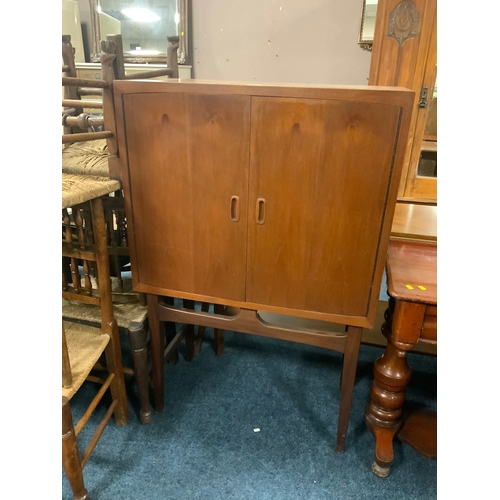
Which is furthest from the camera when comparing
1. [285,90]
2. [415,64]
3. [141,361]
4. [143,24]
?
[143,24]

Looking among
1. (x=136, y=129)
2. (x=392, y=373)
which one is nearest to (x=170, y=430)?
(x=392, y=373)

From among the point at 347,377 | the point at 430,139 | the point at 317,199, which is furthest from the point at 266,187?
the point at 430,139

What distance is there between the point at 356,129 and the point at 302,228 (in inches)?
11.2

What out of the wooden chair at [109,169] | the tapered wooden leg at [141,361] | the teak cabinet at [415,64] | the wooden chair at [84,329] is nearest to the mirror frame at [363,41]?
the teak cabinet at [415,64]

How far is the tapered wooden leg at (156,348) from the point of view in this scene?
4.39 ft

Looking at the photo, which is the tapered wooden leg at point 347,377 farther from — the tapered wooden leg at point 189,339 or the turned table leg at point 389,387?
the tapered wooden leg at point 189,339

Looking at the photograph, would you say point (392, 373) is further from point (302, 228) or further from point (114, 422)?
point (114, 422)

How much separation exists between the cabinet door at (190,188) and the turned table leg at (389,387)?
1.58 ft

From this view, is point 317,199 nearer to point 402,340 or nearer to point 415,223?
point 402,340

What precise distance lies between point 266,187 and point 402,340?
597 mm

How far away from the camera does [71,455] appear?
1.05 metres

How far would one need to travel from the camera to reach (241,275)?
1147 mm

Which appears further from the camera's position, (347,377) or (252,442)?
(252,442)
